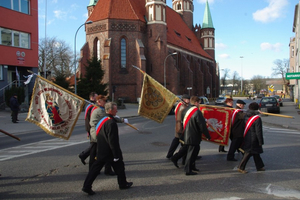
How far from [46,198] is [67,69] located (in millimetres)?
52426

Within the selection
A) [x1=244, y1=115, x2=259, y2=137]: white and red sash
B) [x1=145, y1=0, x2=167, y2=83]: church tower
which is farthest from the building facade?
[x1=244, y1=115, x2=259, y2=137]: white and red sash

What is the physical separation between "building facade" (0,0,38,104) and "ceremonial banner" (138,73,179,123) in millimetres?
18984

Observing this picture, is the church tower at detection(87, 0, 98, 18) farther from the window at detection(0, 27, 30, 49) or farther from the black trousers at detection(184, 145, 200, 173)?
the black trousers at detection(184, 145, 200, 173)

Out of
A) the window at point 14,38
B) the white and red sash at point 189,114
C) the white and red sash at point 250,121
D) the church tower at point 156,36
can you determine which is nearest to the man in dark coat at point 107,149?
the white and red sash at point 189,114

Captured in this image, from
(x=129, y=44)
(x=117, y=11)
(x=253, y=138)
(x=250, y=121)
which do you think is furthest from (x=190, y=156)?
(x=117, y=11)

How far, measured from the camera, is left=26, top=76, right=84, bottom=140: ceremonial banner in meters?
6.18

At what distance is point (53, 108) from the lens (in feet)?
20.4

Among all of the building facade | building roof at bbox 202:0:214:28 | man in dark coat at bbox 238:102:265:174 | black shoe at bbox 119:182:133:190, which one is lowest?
black shoe at bbox 119:182:133:190

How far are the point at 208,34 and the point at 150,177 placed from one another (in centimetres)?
6164

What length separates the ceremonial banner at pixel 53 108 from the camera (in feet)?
20.3

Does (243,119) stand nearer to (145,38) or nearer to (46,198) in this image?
(46,198)

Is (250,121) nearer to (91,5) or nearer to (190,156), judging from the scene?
(190,156)

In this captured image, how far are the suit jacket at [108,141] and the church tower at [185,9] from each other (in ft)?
192

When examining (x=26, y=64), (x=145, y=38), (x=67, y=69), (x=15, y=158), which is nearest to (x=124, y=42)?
(x=145, y=38)
